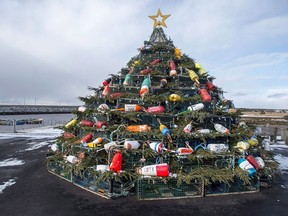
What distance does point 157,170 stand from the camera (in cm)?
625

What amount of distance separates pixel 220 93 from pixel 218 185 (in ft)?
14.0

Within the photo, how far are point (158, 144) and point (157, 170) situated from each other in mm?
758

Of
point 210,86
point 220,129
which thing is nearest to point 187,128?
point 220,129

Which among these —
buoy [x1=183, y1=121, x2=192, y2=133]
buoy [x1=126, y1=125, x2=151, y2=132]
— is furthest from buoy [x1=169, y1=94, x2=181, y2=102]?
buoy [x1=126, y1=125, x2=151, y2=132]

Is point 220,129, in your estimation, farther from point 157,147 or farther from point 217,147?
point 157,147

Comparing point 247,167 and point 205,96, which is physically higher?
point 205,96

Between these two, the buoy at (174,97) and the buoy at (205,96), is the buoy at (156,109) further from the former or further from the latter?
the buoy at (205,96)

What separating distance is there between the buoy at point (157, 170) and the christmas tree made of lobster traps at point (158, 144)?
0.03 meters

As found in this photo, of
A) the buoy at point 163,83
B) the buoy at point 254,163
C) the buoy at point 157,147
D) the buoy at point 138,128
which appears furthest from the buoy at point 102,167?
the buoy at point 254,163

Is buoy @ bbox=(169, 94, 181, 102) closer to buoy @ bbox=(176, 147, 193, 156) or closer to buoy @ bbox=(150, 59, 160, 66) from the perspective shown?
buoy @ bbox=(176, 147, 193, 156)

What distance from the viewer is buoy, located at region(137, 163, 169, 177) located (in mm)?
6246

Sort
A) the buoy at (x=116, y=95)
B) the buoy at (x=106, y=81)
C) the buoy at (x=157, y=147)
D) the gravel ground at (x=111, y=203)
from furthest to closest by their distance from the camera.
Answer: the buoy at (x=106, y=81) < the buoy at (x=116, y=95) < the buoy at (x=157, y=147) < the gravel ground at (x=111, y=203)

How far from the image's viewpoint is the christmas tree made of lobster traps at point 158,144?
252 inches

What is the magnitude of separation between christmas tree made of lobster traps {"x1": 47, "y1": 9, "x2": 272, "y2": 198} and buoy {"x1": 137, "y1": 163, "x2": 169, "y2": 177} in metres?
0.03
